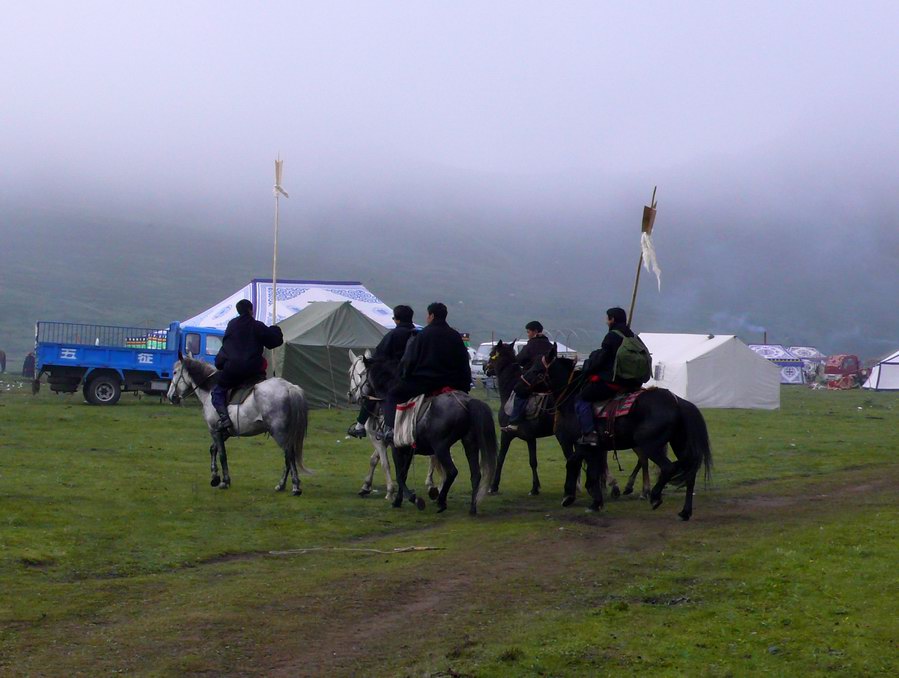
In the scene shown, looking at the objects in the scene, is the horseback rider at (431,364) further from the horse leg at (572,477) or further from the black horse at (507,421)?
the horse leg at (572,477)

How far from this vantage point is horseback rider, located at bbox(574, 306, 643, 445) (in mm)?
13578

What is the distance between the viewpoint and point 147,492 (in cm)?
1497

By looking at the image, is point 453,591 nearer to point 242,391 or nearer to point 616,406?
point 616,406

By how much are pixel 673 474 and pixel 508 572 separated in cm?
365

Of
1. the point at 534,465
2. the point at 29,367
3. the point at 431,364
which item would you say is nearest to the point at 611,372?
the point at 431,364

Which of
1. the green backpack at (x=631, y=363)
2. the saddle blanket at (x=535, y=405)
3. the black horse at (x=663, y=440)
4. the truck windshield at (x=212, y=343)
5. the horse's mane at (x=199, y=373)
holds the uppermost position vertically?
the truck windshield at (x=212, y=343)

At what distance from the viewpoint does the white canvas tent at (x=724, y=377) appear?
4075 centimetres

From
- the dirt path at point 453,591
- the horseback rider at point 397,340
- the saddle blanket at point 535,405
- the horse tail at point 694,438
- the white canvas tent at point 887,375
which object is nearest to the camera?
the dirt path at point 453,591

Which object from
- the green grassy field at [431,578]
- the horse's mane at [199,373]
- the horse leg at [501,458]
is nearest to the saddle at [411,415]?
the green grassy field at [431,578]

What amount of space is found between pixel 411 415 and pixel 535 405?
206 cm

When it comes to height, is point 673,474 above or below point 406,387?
below

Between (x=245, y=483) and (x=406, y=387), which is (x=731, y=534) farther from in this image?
(x=245, y=483)

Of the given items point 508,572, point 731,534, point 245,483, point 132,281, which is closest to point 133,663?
point 508,572

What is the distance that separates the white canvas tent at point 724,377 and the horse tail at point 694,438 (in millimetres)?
27859
